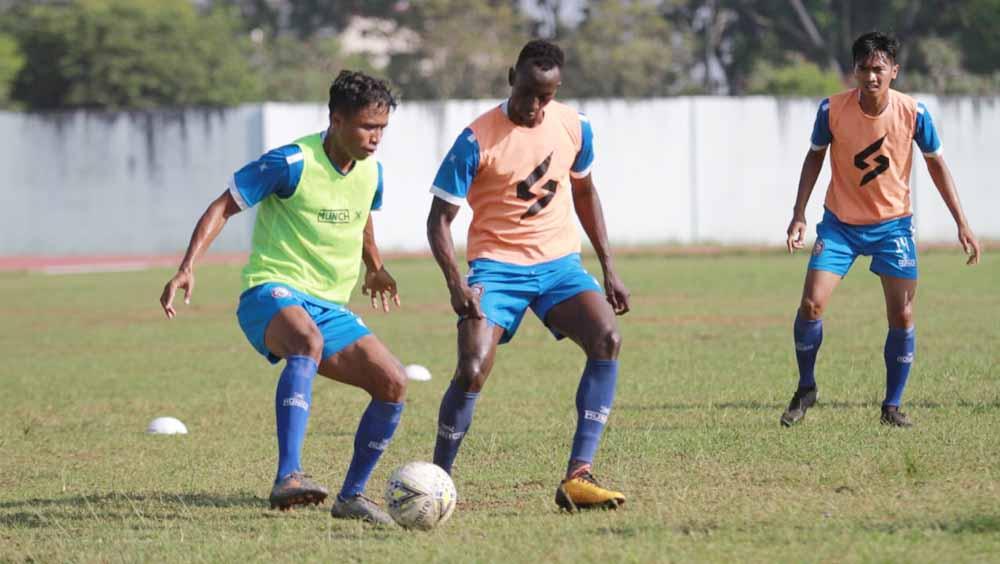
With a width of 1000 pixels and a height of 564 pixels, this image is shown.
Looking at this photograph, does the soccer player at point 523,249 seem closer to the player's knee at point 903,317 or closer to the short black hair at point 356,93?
the short black hair at point 356,93

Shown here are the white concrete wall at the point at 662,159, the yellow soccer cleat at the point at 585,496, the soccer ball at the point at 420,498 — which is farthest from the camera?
the white concrete wall at the point at 662,159

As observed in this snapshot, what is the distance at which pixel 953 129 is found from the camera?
40625 millimetres

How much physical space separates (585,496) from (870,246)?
130 inches

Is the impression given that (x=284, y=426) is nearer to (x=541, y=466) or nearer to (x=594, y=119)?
(x=541, y=466)

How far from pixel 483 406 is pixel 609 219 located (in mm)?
29530

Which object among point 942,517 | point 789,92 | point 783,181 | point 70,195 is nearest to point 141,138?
point 70,195

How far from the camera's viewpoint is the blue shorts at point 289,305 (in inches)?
281

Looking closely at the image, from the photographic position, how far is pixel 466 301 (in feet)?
23.1

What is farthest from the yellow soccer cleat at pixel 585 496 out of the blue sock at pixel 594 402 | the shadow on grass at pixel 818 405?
the shadow on grass at pixel 818 405

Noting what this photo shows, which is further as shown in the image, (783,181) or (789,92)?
(789,92)

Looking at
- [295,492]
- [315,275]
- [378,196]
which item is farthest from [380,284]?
[295,492]

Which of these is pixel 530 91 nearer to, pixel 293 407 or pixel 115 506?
pixel 293 407

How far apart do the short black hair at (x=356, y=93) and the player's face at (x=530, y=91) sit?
593mm

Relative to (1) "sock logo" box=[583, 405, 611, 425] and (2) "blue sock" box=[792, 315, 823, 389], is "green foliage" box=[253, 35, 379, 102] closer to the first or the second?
(2) "blue sock" box=[792, 315, 823, 389]
